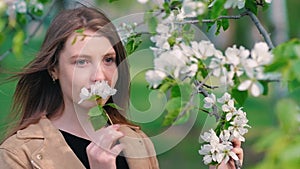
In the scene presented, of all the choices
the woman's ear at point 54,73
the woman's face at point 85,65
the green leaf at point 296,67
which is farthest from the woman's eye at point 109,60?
the green leaf at point 296,67

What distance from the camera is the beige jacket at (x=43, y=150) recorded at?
106 inches

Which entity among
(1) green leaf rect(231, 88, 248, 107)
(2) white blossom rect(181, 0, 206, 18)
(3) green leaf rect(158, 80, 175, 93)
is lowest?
(1) green leaf rect(231, 88, 248, 107)

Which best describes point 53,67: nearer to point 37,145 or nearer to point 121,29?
point 37,145

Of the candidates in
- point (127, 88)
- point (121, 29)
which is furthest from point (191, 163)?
point (121, 29)

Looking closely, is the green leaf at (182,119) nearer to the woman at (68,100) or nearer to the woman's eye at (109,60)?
the woman at (68,100)

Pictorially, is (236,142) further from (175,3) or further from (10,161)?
(10,161)

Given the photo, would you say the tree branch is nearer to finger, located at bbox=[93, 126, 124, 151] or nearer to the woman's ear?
finger, located at bbox=[93, 126, 124, 151]

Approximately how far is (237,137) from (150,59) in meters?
0.36

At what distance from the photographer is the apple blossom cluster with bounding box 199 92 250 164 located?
2.22m

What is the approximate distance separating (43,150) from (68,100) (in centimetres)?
19

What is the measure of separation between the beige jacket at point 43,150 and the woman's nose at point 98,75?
0.37m

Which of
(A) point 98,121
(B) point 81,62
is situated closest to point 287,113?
(A) point 98,121

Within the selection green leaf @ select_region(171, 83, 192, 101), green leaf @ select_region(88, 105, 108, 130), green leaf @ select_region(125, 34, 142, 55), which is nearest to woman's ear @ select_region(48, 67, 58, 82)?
green leaf @ select_region(88, 105, 108, 130)

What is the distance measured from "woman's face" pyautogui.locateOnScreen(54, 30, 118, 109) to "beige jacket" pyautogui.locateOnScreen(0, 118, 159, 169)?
0.15 m
